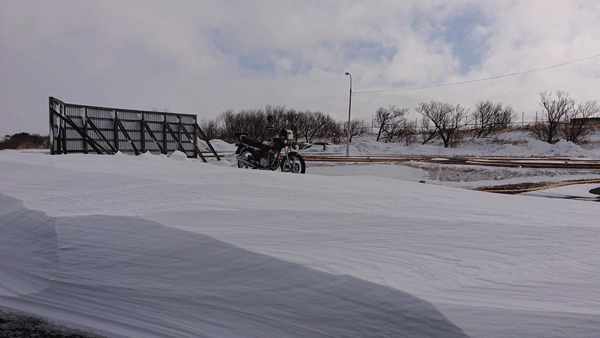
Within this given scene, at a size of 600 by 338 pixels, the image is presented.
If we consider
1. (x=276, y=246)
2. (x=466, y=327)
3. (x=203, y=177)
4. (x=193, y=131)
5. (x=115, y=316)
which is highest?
(x=193, y=131)

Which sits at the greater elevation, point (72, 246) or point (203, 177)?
point (203, 177)

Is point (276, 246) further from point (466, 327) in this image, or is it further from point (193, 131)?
point (193, 131)

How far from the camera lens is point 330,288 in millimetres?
1989

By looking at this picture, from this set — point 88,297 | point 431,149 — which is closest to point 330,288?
point 88,297

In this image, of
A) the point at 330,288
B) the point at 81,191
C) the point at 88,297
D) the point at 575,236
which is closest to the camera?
the point at 330,288

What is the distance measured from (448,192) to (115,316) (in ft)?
11.2

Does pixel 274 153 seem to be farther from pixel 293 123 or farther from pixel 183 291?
pixel 293 123

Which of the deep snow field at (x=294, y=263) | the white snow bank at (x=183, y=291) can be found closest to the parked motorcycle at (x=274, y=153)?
the deep snow field at (x=294, y=263)

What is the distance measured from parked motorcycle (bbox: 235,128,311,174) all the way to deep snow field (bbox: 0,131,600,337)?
5.35 meters

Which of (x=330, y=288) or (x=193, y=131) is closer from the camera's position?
(x=330, y=288)

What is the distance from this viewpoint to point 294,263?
217 centimetres

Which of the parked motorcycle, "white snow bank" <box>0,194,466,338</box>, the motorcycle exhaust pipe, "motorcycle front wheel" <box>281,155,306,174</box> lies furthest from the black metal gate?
"white snow bank" <box>0,194,466,338</box>

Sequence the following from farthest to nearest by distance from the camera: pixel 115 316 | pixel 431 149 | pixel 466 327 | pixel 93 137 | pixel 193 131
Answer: pixel 431 149 < pixel 193 131 < pixel 93 137 < pixel 115 316 < pixel 466 327

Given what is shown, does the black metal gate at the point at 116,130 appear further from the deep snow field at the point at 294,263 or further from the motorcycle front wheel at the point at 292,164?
the deep snow field at the point at 294,263
